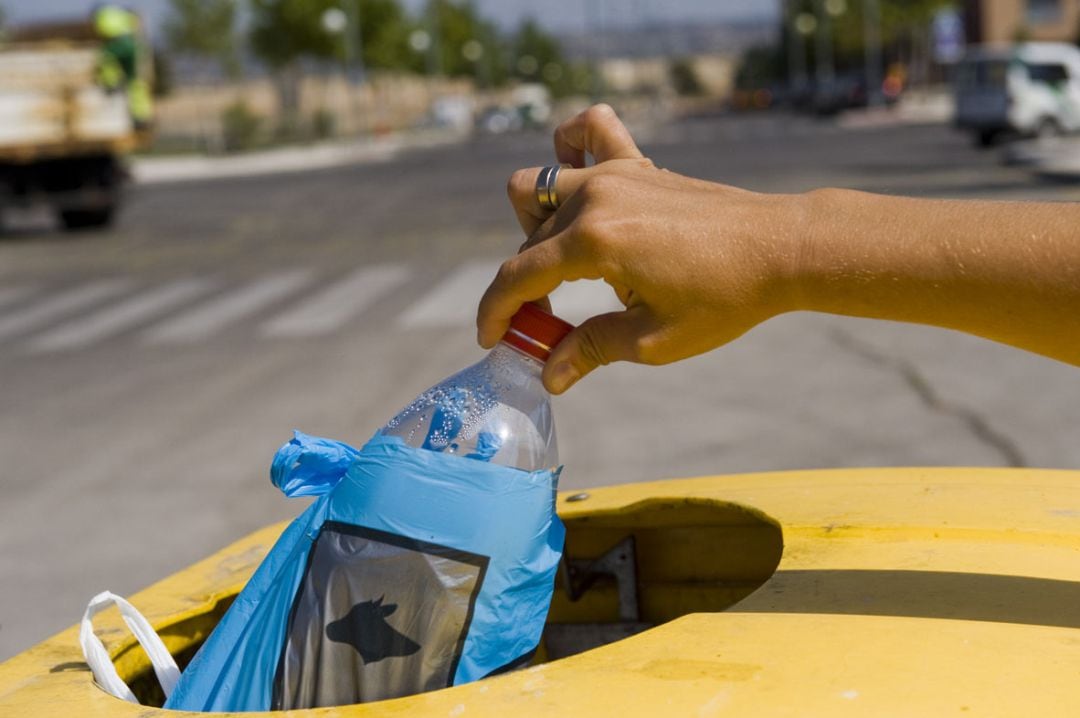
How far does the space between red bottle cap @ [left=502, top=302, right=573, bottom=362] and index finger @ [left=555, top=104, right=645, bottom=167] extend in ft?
0.67

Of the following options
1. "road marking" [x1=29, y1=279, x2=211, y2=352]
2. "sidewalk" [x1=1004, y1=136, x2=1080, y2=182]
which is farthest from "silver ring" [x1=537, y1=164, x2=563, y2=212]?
→ "sidewalk" [x1=1004, y1=136, x2=1080, y2=182]

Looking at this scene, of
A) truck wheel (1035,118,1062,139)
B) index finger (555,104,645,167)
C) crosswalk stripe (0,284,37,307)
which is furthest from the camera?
truck wheel (1035,118,1062,139)

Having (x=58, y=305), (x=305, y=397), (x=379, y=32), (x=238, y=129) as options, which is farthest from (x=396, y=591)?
(x=379, y=32)

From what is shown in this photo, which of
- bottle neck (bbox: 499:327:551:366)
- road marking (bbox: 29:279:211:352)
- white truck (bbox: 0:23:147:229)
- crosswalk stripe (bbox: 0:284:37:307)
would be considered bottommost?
crosswalk stripe (bbox: 0:284:37:307)

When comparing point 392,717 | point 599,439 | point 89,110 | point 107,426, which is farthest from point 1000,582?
point 89,110

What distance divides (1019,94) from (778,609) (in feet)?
102

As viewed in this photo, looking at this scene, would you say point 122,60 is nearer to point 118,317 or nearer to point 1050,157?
point 118,317

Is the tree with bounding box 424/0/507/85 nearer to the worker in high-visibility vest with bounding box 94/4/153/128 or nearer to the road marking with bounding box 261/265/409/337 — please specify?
the worker in high-visibility vest with bounding box 94/4/153/128

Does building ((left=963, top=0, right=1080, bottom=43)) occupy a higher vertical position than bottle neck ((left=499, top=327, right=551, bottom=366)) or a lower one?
lower

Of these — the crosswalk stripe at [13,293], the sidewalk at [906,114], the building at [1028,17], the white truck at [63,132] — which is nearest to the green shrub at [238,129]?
the sidewalk at [906,114]

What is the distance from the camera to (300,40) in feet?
232

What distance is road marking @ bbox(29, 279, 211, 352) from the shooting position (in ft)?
34.9

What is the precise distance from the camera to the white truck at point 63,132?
69.1ft

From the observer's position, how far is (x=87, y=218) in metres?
22.5
